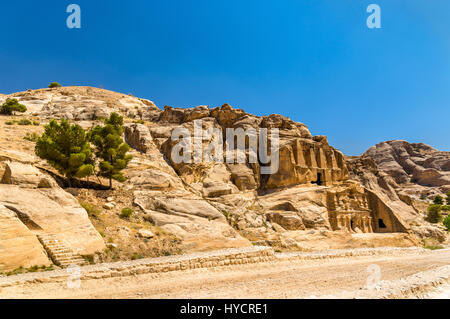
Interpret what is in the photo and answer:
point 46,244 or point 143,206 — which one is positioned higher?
point 143,206

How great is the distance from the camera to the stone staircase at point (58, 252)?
12.8 meters

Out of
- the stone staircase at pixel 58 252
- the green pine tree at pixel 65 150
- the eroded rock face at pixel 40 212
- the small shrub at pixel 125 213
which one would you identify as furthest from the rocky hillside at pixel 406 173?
the stone staircase at pixel 58 252

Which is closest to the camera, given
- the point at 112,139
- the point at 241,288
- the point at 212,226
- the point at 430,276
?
the point at 241,288

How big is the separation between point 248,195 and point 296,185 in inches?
243

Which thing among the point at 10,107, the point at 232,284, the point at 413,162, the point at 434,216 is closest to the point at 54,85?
the point at 10,107

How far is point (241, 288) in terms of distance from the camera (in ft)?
36.2

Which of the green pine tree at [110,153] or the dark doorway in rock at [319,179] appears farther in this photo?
the dark doorway in rock at [319,179]

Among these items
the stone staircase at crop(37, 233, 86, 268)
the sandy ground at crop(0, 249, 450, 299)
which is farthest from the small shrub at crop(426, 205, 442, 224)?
the stone staircase at crop(37, 233, 86, 268)

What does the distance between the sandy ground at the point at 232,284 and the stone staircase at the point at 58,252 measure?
232 centimetres

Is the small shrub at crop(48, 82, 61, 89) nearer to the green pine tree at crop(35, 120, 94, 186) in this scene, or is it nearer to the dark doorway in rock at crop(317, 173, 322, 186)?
the green pine tree at crop(35, 120, 94, 186)

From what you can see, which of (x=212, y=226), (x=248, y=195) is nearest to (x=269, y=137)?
(x=248, y=195)

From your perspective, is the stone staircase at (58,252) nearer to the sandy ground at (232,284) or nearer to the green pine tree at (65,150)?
the sandy ground at (232,284)
